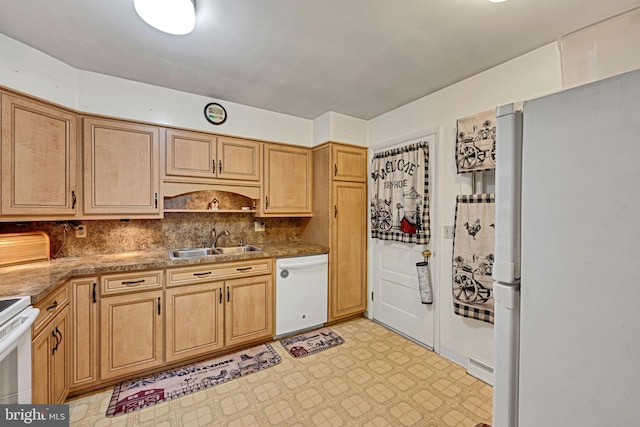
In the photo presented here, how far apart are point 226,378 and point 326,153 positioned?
7.77ft

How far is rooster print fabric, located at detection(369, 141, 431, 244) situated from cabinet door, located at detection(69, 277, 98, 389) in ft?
8.55

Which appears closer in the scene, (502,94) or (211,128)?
(502,94)

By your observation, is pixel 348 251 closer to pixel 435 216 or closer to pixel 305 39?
pixel 435 216

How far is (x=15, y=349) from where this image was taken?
1186 mm

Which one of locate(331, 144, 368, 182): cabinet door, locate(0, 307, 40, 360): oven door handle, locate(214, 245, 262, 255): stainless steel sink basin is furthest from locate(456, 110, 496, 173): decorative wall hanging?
locate(0, 307, 40, 360): oven door handle

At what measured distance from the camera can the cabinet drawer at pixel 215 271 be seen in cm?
221

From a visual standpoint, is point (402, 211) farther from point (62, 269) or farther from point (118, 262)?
point (62, 269)

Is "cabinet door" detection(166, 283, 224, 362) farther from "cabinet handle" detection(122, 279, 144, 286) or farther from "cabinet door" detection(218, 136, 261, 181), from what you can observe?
"cabinet door" detection(218, 136, 261, 181)

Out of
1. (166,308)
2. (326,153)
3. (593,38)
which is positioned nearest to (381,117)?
(326,153)

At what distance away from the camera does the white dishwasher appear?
9.02 feet

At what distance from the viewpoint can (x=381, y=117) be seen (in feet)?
10.1

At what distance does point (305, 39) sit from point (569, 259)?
1.80 metres

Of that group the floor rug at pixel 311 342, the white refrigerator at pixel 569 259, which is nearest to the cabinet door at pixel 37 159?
the floor rug at pixel 311 342

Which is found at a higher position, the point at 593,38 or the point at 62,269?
the point at 593,38
